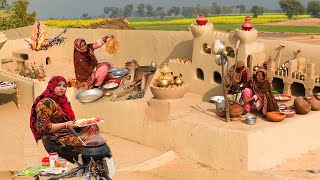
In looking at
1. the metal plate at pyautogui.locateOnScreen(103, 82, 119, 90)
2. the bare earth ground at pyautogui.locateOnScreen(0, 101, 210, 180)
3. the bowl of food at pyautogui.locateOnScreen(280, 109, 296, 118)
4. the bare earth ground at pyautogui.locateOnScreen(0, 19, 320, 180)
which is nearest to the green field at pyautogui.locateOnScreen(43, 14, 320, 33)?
the metal plate at pyautogui.locateOnScreen(103, 82, 119, 90)

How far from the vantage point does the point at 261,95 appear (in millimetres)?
12758

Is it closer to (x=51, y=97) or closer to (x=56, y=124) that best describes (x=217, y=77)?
(x=51, y=97)

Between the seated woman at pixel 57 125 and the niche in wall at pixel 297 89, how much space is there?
9.68m

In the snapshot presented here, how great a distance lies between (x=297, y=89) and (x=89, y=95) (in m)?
7.57

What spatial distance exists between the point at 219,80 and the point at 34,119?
10.4 metres

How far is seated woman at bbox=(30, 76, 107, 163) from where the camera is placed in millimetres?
7316

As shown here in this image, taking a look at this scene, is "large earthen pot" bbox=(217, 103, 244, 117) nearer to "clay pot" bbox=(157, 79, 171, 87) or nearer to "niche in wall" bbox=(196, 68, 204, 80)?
"clay pot" bbox=(157, 79, 171, 87)

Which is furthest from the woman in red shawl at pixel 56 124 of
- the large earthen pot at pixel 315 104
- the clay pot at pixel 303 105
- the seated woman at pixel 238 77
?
the large earthen pot at pixel 315 104

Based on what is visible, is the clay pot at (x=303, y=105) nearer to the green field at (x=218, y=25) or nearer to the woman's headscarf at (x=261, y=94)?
the woman's headscarf at (x=261, y=94)

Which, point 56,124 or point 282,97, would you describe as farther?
point 282,97

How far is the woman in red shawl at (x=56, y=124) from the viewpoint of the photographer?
732 cm

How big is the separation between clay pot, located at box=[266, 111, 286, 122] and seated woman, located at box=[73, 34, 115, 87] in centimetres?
859

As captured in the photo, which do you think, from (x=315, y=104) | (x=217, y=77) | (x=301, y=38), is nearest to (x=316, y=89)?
(x=315, y=104)

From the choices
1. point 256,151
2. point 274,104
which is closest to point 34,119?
point 256,151
